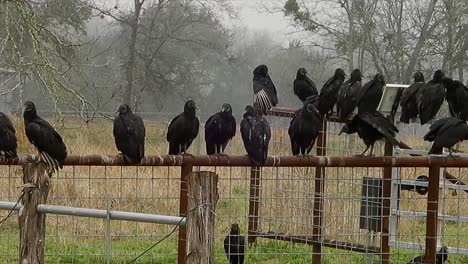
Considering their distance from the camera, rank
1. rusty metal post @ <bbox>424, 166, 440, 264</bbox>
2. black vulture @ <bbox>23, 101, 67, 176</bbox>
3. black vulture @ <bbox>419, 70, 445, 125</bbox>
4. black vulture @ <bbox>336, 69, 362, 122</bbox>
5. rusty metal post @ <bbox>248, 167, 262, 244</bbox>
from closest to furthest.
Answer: black vulture @ <bbox>23, 101, 67, 176</bbox> < rusty metal post @ <bbox>424, 166, 440, 264</bbox> < black vulture @ <bbox>336, 69, 362, 122</bbox> < black vulture @ <bbox>419, 70, 445, 125</bbox> < rusty metal post @ <bbox>248, 167, 262, 244</bbox>

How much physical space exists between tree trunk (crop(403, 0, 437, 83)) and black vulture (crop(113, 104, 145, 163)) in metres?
20.6

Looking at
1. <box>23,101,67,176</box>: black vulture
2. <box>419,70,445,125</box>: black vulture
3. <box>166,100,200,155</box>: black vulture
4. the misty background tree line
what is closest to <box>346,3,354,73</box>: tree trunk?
the misty background tree line

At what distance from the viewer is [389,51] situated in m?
26.3

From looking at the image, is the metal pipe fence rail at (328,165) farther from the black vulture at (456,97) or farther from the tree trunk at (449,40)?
the tree trunk at (449,40)

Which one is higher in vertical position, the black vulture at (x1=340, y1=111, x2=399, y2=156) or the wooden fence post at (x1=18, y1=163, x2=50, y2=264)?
the black vulture at (x1=340, y1=111, x2=399, y2=156)

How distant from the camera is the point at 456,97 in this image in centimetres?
653

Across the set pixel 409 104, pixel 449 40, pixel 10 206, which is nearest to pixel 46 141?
pixel 10 206

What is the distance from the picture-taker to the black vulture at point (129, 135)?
488cm

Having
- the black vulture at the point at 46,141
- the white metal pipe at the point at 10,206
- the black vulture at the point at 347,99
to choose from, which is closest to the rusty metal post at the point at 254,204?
the black vulture at the point at 347,99

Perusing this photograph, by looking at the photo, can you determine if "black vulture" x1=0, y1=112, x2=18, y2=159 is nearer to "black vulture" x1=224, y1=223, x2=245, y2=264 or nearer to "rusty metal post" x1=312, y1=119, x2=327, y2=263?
"black vulture" x1=224, y1=223, x2=245, y2=264

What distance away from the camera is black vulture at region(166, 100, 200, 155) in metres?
5.75

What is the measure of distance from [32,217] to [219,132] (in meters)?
2.13

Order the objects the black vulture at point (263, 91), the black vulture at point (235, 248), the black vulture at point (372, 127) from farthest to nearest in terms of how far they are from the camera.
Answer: the black vulture at point (263, 91)
the black vulture at point (235, 248)
the black vulture at point (372, 127)

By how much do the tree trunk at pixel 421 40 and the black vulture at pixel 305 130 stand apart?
20.0 metres
